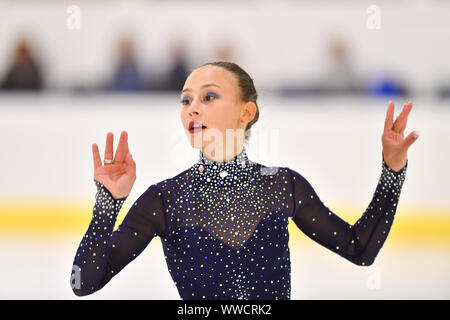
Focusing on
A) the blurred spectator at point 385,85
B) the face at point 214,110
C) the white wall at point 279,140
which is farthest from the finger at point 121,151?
the blurred spectator at point 385,85

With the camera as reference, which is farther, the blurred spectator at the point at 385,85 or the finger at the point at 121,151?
the blurred spectator at the point at 385,85

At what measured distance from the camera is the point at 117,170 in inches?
52.6

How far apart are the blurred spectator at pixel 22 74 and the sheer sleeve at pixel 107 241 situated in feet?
15.2

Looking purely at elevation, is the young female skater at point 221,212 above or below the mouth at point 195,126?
below

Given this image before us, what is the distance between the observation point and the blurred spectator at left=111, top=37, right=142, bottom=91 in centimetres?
539

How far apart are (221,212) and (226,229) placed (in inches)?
1.6

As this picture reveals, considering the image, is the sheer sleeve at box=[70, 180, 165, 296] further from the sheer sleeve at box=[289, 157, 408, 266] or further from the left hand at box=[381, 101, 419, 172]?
the left hand at box=[381, 101, 419, 172]

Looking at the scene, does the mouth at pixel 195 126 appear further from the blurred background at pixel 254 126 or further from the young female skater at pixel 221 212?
the blurred background at pixel 254 126

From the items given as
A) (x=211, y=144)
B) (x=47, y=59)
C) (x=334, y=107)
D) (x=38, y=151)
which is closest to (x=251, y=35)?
(x=334, y=107)

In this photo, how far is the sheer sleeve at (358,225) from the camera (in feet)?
4.80

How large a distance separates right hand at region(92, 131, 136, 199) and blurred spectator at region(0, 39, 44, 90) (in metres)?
4.63
